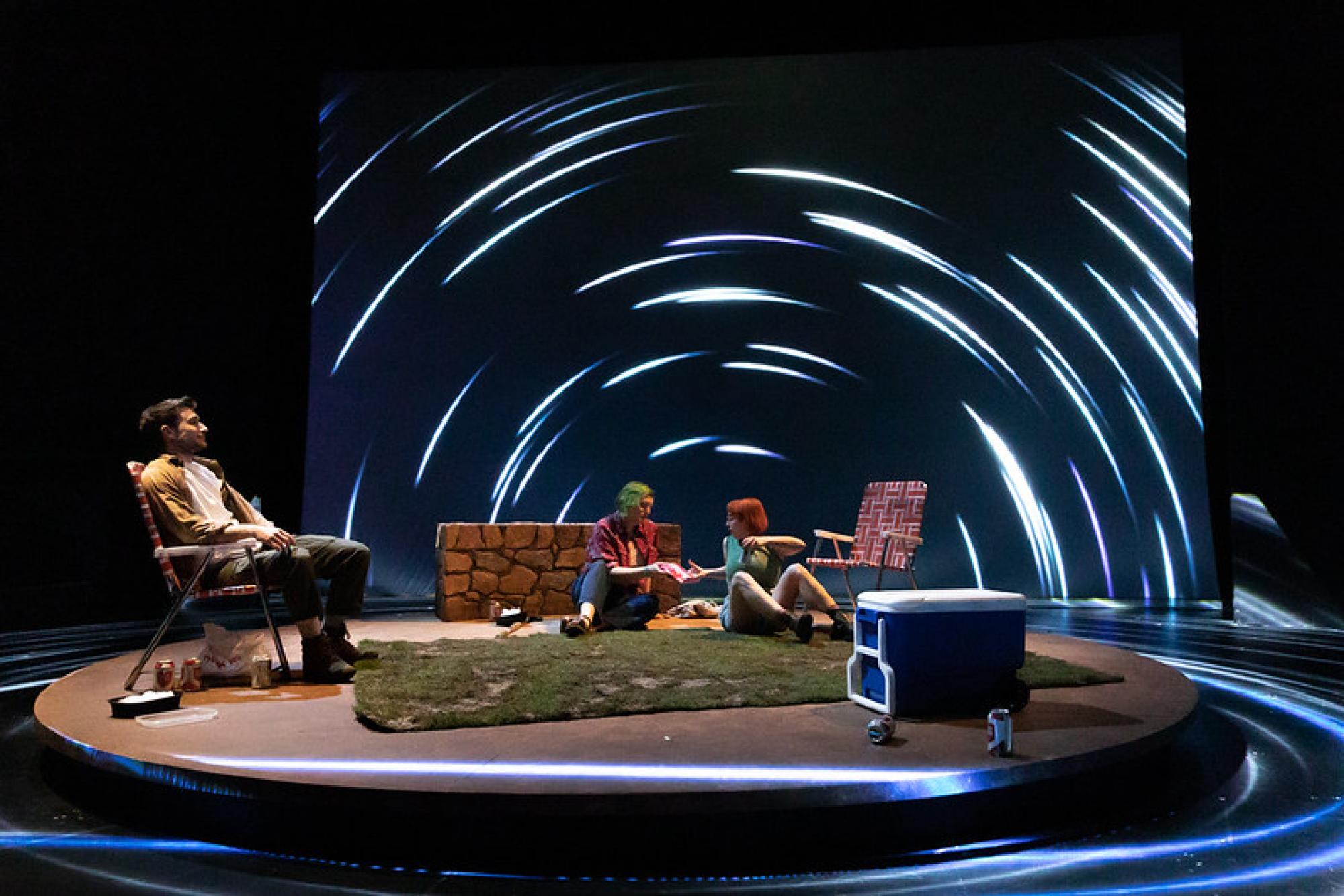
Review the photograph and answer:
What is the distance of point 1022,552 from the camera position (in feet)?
23.5

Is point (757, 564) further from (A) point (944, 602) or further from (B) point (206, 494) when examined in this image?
(B) point (206, 494)

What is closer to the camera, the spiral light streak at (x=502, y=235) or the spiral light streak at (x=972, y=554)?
the spiral light streak at (x=972, y=554)

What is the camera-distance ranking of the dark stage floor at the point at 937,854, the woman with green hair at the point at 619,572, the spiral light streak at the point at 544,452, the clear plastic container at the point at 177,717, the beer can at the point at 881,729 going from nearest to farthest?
the dark stage floor at the point at 937,854 < the beer can at the point at 881,729 < the clear plastic container at the point at 177,717 < the woman with green hair at the point at 619,572 < the spiral light streak at the point at 544,452

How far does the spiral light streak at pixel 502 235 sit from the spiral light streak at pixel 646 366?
150 centimetres

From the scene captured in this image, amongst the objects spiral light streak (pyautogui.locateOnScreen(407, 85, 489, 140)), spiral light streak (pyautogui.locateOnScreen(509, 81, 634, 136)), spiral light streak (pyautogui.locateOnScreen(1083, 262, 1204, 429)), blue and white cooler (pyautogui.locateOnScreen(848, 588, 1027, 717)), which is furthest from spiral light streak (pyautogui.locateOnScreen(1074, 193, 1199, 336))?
blue and white cooler (pyautogui.locateOnScreen(848, 588, 1027, 717))

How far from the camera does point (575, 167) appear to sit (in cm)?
A: 763

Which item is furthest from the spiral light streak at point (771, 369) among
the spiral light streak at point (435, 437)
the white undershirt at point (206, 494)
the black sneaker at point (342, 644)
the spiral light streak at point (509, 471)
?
the white undershirt at point (206, 494)

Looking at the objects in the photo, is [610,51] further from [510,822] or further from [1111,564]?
[510,822]

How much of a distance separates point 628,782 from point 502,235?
6.34 m

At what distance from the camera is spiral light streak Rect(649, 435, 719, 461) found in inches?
293

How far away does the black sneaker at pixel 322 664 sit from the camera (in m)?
3.33

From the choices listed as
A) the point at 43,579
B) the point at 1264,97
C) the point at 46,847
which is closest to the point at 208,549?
the point at 46,847

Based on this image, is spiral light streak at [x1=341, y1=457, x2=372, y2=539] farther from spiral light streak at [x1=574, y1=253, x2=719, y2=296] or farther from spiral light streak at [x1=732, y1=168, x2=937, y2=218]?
spiral light streak at [x1=732, y1=168, x2=937, y2=218]

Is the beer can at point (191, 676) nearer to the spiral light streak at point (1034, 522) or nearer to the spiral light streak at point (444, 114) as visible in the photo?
the spiral light streak at point (444, 114)
